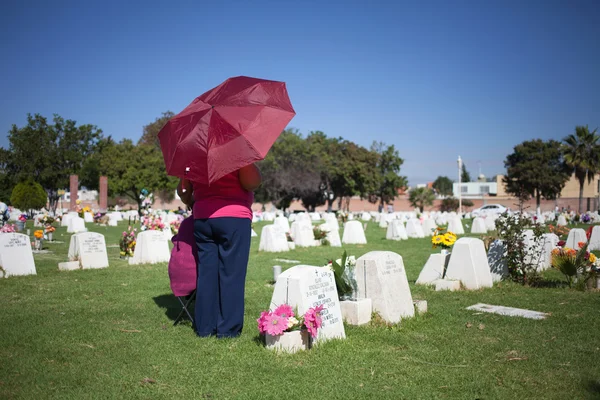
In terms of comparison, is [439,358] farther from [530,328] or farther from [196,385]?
[196,385]

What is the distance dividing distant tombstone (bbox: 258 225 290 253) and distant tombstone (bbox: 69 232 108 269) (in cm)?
571

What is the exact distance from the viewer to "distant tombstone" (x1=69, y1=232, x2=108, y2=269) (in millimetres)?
11781

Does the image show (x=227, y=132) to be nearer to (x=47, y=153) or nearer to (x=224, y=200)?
(x=224, y=200)

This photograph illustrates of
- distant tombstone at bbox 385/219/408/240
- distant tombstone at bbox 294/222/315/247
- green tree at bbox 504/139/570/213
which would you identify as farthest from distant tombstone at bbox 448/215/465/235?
green tree at bbox 504/139/570/213

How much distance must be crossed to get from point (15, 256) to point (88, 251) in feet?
5.35

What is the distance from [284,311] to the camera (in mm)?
5062

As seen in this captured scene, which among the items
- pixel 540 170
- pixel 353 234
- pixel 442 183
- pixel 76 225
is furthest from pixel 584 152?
pixel 442 183

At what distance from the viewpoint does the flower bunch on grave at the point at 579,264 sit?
8.98m

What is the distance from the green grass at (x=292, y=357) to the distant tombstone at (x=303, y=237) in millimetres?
10392

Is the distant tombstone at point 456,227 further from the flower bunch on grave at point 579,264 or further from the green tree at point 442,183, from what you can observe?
the green tree at point 442,183

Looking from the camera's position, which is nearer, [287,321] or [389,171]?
[287,321]

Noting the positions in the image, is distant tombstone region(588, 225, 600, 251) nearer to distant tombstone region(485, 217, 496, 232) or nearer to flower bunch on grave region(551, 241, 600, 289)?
flower bunch on grave region(551, 241, 600, 289)

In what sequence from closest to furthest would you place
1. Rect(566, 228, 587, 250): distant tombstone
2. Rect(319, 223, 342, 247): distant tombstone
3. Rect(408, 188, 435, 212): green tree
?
Rect(566, 228, 587, 250): distant tombstone < Rect(319, 223, 342, 247): distant tombstone < Rect(408, 188, 435, 212): green tree

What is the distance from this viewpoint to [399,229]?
72.7 ft
